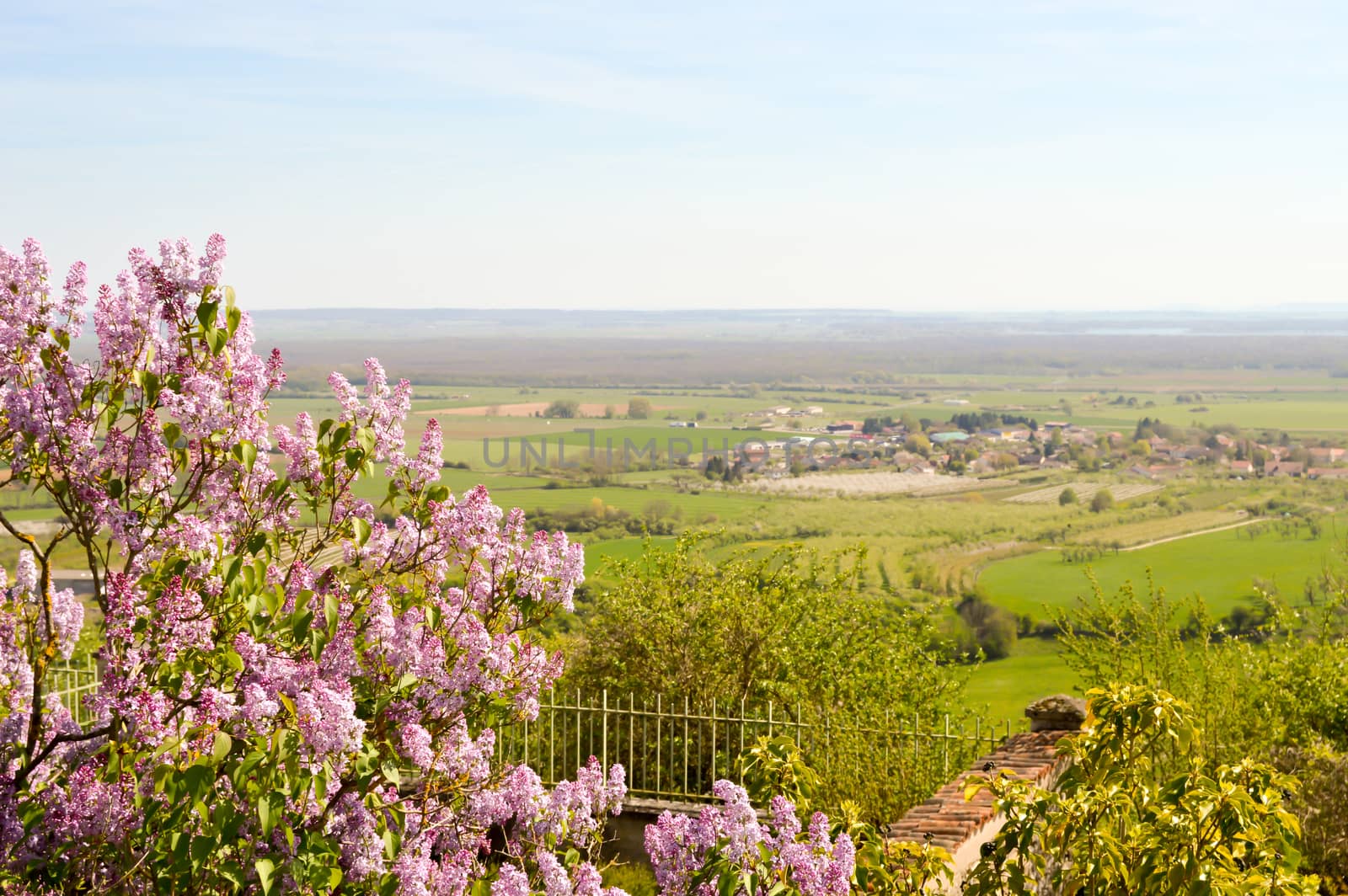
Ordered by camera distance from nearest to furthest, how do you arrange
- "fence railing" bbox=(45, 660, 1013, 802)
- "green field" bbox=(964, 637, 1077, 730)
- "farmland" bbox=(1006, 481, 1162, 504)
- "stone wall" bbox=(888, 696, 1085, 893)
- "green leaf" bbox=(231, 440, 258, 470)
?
1. "green leaf" bbox=(231, 440, 258, 470)
2. "stone wall" bbox=(888, 696, 1085, 893)
3. "fence railing" bbox=(45, 660, 1013, 802)
4. "green field" bbox=(964, 637, 1077, 730)
5. "farmland" bbox=(1006, 481, 1162, 504)

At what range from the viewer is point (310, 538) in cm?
475

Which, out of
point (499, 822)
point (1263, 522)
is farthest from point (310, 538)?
point (1263, 522)

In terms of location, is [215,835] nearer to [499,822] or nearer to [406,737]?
[406,737]

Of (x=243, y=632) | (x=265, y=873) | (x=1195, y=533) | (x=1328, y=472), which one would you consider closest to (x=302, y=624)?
(x=243, y=632)

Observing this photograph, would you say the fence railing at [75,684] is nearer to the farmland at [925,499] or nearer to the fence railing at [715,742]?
the fence railing at [715,742]

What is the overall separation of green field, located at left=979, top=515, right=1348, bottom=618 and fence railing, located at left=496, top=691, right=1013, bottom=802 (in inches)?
2434

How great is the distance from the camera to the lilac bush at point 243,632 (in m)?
3.72

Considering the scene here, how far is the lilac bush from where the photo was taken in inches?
146

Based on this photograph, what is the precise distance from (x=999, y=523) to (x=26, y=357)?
335ft

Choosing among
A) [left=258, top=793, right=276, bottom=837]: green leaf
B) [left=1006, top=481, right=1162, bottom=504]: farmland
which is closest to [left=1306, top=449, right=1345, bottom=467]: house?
[left=1006, top=481, right=1162, bottom=504]: farmland

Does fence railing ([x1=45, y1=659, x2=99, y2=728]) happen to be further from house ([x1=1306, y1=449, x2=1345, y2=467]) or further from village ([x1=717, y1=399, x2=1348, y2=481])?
house ([x1=1306, y1=449, x2=1345, y2=467])

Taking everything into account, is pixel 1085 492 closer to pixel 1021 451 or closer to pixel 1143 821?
pixel 1021 451

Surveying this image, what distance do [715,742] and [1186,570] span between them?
271 feet

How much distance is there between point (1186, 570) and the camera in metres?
88.0
